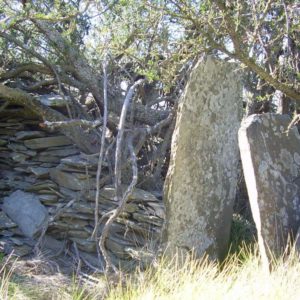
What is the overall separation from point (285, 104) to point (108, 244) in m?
2.51

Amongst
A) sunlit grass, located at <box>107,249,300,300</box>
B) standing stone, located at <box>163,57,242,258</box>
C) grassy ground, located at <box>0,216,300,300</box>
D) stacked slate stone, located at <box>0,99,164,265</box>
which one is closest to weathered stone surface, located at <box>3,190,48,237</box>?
stacked slate stone, located at <box>0,99,164,265</box>

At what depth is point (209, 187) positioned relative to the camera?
200 inches

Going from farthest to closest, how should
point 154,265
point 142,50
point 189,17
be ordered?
point 142,50, point 154,265, point 189,17

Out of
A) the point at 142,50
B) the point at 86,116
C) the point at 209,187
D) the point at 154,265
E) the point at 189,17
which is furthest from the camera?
the point at 86,116

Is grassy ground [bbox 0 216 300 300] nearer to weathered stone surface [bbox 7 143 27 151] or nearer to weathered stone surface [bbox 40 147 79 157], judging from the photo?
weathered stone surface [bbox 40 147 79 157]

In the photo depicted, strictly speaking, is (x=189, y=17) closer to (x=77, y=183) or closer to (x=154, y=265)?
(x=154, y=265)

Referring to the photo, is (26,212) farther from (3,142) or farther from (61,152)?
(3,142)

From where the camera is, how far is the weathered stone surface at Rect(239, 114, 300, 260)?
14.6ft

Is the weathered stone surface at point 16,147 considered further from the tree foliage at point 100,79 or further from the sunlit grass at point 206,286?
the sunlit grass at point 206,286

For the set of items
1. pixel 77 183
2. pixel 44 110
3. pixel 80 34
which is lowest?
pixel 77 183

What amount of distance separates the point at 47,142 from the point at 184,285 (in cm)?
301

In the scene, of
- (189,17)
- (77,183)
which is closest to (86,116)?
(77,183)

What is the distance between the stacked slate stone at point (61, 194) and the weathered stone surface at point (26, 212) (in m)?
0.04

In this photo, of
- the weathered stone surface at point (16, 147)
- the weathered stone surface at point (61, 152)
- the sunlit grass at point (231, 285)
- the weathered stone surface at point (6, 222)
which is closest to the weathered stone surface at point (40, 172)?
the weathered stone surface at point (61, 152)
